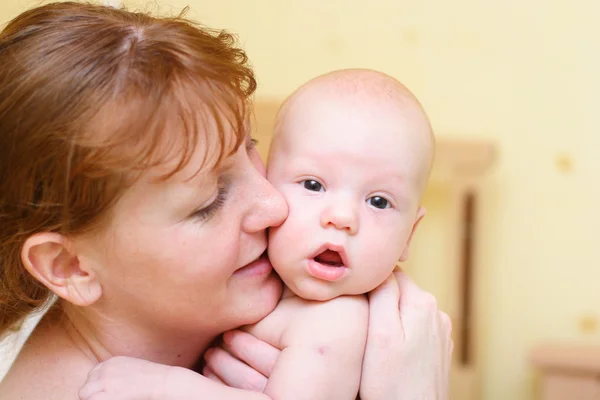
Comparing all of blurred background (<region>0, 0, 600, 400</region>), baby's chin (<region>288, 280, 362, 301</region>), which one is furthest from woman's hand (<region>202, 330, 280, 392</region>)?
blurred background (<region>0, 0, 600, 400</region>)

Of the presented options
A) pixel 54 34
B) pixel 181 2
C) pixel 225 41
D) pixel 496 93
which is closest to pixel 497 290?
pixel 496 93

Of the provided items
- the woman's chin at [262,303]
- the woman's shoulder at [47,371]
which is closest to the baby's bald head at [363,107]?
the woman's chin at [262,303]

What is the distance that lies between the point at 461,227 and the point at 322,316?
147 cm

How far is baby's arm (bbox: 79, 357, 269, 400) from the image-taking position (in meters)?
1.12

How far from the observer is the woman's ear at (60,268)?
1127mm

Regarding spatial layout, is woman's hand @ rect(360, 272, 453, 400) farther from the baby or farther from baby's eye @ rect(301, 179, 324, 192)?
baby's eye @ rect(301, 179, 324, 192)

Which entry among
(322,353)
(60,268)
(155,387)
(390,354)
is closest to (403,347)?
(390,354)

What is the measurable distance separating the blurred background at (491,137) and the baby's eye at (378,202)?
51.6 inches

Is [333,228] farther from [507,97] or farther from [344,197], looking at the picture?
[507,97]

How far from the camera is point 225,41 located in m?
1.30

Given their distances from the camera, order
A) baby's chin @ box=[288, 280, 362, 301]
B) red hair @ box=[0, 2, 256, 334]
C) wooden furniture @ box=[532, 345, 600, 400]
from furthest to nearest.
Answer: wooden furniture @ box=[532, 345, 600, 400] → baby's chin @ box=[288, 280, 362, 301] → red hair @ box=[0, 2, 256, 334]

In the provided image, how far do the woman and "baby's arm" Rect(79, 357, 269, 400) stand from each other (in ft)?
0.03

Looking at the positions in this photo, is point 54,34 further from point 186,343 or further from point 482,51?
point 482,51

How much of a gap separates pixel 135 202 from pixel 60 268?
0.17m
